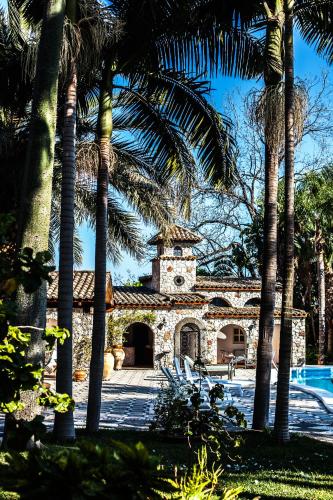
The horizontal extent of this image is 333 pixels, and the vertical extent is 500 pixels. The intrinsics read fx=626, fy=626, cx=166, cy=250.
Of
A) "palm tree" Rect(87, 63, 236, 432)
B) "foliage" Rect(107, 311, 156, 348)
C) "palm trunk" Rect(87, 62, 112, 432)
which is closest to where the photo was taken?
"palm trunk" Rect(87, 62, 112, 432)

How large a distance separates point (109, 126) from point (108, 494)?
8610 mm

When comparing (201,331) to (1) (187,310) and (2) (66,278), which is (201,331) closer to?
(1) (187,310)

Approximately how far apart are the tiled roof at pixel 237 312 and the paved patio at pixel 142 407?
312 inches

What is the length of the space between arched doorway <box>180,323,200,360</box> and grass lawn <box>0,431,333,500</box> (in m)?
19.6

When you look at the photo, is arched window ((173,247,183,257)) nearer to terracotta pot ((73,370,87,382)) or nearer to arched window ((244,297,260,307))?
arched window ((244,297,260,307))

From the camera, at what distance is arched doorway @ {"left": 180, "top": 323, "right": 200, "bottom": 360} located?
29.3m

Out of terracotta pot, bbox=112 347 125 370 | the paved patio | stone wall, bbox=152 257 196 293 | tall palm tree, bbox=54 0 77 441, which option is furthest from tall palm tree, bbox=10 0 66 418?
stone wall, bbox=152 257 196 293

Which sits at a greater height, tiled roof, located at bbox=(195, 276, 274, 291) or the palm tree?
the palm tree

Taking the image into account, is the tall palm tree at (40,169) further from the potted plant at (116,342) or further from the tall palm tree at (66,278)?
the potted plant at (116,342)

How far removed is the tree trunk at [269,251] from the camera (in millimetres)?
9672

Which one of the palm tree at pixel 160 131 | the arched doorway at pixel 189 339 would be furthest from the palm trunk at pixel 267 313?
the arched doorway at pixel 189 339

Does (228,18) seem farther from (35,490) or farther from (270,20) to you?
(35,490)

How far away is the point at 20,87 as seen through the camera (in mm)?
10742

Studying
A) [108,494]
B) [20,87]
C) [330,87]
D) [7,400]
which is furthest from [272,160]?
[330,87]
